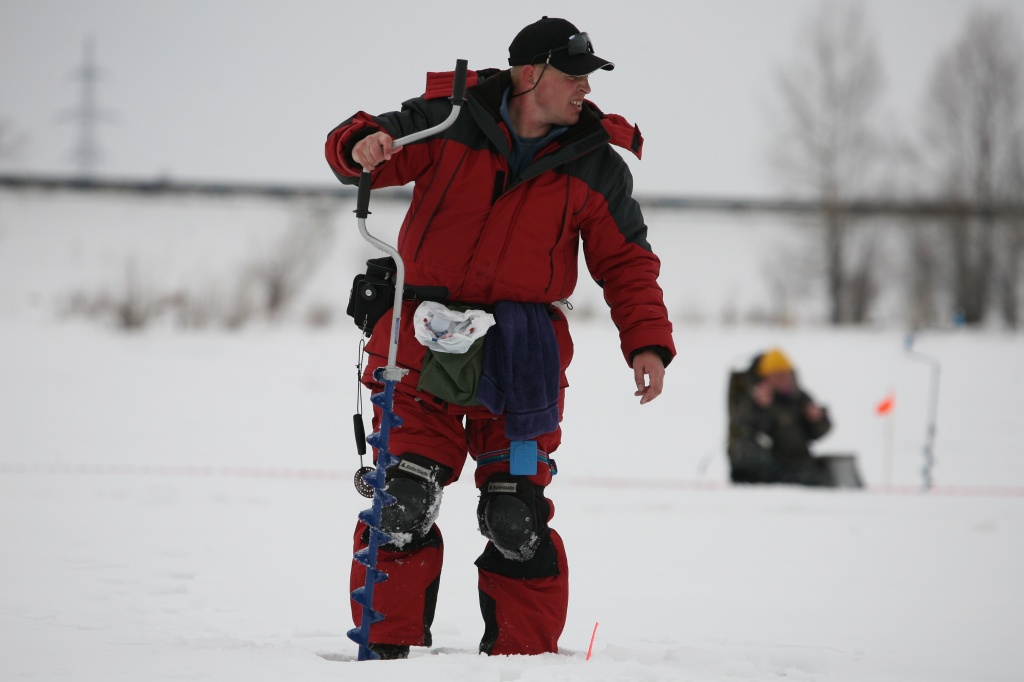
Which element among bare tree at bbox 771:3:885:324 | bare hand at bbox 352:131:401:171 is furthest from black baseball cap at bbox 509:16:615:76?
bare tree at bbox 771:3:885:324

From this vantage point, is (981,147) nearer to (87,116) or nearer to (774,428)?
(774,428)

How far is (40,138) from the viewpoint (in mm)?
20062

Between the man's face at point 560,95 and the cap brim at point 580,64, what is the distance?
0.09 ft

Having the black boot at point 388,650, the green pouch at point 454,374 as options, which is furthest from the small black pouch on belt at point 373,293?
the black boot at point 388,650

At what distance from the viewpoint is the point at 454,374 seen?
254 cm

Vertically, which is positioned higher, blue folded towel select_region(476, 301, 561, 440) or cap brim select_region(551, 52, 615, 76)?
cap brim select_region(551, 52, 615, 76)

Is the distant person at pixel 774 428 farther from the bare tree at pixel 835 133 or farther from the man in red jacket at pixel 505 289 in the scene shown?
the bare tree at pixel 835 133

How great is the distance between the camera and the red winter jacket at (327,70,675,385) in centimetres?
256

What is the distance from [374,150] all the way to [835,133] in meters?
16.4

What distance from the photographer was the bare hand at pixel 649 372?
8.71ft

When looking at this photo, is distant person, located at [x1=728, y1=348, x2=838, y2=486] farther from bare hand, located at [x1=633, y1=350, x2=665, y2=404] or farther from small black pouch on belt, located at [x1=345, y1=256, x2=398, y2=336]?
small black pouch on belt, located at [x1=345, y1=256, x2=398, y2=336]

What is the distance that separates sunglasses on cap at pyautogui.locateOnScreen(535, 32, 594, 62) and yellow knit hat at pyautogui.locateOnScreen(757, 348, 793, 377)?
4.77 m

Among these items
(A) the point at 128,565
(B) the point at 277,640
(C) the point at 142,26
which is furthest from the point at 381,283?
(C) the point at 142,26

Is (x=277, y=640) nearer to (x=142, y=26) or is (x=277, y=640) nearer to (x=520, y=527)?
(x=520, y=527)
